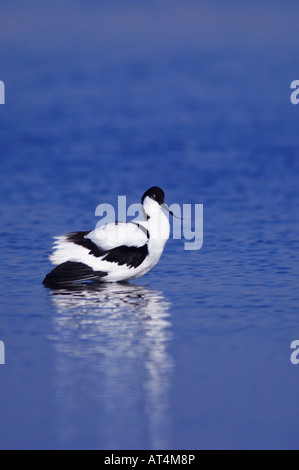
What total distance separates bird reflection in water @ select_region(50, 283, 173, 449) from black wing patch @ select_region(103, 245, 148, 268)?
286 mm

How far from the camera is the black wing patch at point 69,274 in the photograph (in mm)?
11359

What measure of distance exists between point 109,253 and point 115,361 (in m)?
3.08

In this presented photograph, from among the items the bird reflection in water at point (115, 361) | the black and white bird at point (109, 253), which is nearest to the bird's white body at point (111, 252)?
the black and white bird at point (109, 253)

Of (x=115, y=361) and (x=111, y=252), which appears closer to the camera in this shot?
(x=115, y=361)

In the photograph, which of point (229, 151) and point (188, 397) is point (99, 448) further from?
point (229, 151)

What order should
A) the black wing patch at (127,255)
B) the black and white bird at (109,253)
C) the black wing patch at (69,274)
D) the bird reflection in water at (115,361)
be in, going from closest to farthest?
the bird reflection in water at (115,361), the black wing patch at (69,274), the black and white bird at (109,253), the black wing patch at (127,255)

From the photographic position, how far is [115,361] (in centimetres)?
866

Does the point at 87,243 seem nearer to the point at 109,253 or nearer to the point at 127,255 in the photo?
the point at 109,253

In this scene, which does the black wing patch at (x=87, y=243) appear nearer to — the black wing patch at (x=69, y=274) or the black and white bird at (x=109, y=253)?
the black and white bird at (x=109, y=253)

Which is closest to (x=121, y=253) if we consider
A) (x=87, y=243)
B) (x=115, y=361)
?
(x=87, y=243)

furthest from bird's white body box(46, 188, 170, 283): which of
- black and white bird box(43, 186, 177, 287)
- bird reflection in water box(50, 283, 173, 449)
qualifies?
Answer: bird reflection in water box(50, 283, 173, 449)

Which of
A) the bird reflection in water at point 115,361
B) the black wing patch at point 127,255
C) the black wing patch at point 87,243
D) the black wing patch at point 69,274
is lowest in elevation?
the bird reflection in water at point 115,361

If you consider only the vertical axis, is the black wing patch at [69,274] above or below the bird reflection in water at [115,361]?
above
